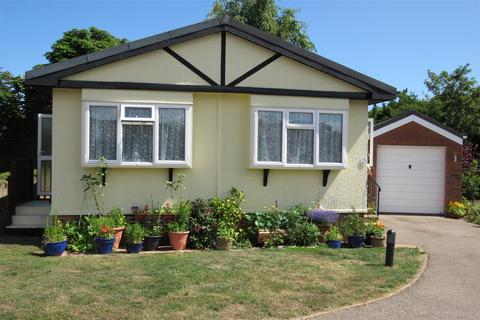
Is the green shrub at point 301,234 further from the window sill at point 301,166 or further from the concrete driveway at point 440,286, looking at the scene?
the concrete driveway at point 440,286

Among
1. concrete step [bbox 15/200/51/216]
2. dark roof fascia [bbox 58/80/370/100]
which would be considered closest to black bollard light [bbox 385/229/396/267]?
dark roof fascia [bbox 58/80/370/100]

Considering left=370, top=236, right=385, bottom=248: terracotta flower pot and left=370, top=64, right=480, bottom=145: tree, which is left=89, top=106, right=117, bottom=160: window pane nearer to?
left=370, top=236, right=385, bottom=248: terracotta flower pot

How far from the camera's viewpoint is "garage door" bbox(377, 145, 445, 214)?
47.1 feet

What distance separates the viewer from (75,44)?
19484mm

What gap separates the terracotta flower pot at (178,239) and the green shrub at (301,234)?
1969 mm

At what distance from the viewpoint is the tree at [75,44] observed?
19.1 meters

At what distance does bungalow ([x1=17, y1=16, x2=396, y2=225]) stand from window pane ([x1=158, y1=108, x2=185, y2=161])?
0.06 feet

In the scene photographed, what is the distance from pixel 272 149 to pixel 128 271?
152 inches

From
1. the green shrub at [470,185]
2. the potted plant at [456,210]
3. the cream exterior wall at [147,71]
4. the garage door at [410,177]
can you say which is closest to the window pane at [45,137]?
the cream exterior wall at [147,71]

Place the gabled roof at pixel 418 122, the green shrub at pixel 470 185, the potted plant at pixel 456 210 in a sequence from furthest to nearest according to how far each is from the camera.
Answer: the green shrub at pixel 470 185 < the gabled roof at pixel 418 122 < the potted plant at pixel 456 210

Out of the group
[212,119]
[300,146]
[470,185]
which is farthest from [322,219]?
[470,185]

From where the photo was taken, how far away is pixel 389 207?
47.2 feet

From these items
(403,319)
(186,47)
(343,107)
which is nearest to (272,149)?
(343,107)

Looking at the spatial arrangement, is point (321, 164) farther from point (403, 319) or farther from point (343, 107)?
point (403, 319)
